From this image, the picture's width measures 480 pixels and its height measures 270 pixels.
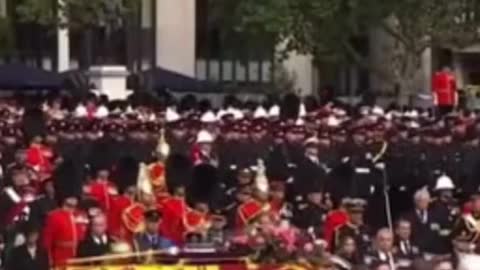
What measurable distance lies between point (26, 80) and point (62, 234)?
2075cm

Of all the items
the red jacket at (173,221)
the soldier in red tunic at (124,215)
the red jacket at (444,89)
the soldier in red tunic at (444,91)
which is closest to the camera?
the soldier in red tunic at (124,215)

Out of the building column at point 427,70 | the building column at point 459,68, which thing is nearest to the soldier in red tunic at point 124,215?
the building column at point 427,70

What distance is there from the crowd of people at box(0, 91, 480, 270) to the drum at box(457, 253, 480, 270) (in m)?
0.12

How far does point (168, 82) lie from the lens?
4125 cm

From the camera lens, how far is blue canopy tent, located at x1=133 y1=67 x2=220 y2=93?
40406 mm

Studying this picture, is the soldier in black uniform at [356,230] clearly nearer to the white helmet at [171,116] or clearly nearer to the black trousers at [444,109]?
the white helmet at [171,116]

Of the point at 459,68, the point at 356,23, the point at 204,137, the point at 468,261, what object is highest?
the point at 356,23

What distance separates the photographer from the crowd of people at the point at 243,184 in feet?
62.5

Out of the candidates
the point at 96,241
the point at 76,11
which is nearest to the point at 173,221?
the point at 96,241

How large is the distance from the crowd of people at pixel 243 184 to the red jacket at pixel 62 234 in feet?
0.06

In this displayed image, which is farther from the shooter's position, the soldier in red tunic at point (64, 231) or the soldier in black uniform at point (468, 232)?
the soldier in black uniform at point (468, 232)

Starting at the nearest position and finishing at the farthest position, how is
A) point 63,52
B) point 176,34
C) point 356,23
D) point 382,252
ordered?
1. point 382,252
2. point 356,23
3. point 63,52
4. point 176,34

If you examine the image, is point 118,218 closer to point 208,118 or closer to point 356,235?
point 356,235

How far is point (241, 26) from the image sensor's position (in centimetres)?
4072
